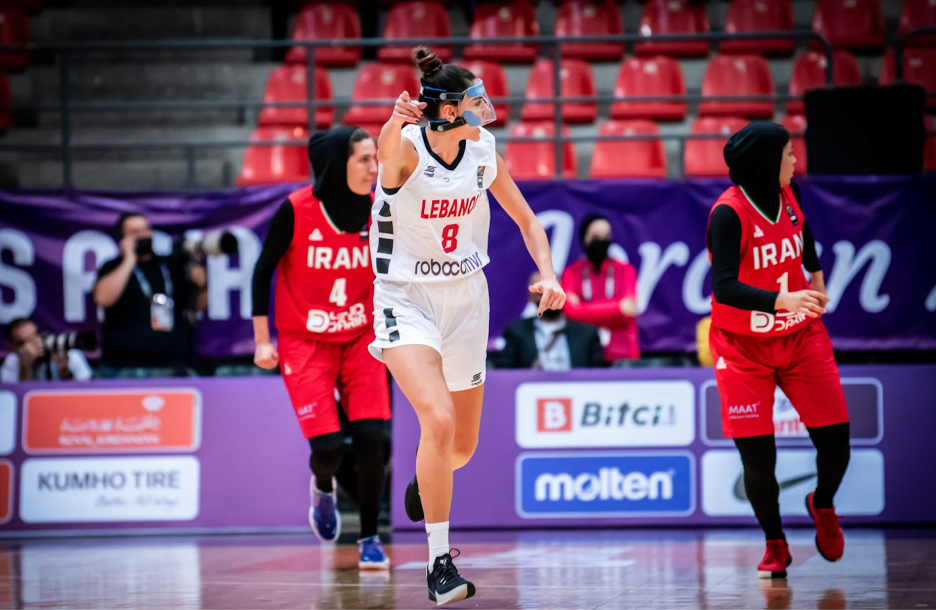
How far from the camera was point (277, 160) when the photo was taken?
11594mm

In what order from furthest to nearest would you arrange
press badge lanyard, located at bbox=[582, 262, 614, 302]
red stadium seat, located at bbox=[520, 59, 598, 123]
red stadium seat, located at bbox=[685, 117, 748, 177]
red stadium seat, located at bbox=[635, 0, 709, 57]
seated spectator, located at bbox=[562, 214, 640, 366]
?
red stadium seat, located at bbox=[635, 0, 709, 57] → red stadium seat, located at bbox=[520, 59, 598, 123] → red stadium seat, located at bbox=[685, 117, 748, 177] → press badge lanyard, located at bbox=[582, 262, 614, 302] → seated spectator, located at bbox=[562, 214, 640, 366]

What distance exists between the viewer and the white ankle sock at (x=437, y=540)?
461cm

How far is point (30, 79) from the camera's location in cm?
1266

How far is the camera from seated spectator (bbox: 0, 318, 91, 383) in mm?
8430

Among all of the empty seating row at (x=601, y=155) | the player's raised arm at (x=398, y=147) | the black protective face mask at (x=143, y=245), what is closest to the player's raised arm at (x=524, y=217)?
the player's raised arm at (x=398, y=147)

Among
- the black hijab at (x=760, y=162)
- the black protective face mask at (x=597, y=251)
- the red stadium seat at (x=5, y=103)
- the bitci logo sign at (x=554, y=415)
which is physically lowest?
the bitci logo sign at (x=554, y=415)

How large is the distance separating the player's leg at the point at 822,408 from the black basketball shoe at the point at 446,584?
1898 mm

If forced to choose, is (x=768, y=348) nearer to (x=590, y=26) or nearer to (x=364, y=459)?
(x=364, y=459)

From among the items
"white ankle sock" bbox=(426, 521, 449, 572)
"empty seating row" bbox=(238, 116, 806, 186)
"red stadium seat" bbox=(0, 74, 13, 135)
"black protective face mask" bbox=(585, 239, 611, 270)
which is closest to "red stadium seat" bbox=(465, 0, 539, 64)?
"empty seating row" bbox=(238, 116, 806, 186)

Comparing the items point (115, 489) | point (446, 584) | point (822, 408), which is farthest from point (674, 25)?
point (446, 584)

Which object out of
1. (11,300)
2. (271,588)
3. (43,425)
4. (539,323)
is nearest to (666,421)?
(539,323)

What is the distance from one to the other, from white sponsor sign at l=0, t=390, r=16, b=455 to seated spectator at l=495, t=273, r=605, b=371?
3.40 metres

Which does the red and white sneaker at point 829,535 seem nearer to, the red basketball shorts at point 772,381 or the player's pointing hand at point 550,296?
the red basketball shorts at point 772,381

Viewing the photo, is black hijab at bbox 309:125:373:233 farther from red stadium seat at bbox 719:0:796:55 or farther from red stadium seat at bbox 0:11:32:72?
red stadium seat at bbox 0:11:32:72
